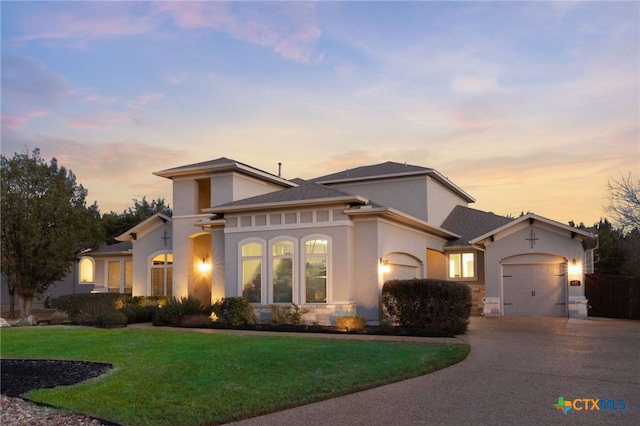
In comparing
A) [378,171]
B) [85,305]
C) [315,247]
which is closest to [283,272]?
[315,247]

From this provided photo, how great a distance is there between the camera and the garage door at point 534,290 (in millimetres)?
23297

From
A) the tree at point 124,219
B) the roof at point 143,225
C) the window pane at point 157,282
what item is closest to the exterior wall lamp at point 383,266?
the roof at point 143,225

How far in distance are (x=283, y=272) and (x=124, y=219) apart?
2909 centimetres

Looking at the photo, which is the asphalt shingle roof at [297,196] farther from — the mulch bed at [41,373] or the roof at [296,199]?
the mulch bed at [41,373]

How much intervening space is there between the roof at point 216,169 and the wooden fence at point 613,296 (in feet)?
46.1

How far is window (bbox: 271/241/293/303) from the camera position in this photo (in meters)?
20.4

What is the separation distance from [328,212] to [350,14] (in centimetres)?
687

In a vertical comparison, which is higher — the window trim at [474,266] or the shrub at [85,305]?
the window trim at [474,266]

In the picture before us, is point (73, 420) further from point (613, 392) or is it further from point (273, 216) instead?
point (273, 216)

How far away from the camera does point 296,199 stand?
20281mm

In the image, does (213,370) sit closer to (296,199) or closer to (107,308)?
(296,199)

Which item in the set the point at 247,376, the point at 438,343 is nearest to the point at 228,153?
the point at 438,343

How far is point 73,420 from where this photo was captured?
7.55m

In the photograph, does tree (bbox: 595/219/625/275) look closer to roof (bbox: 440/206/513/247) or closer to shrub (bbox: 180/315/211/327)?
roof (bbox: 440/206/513/247)
